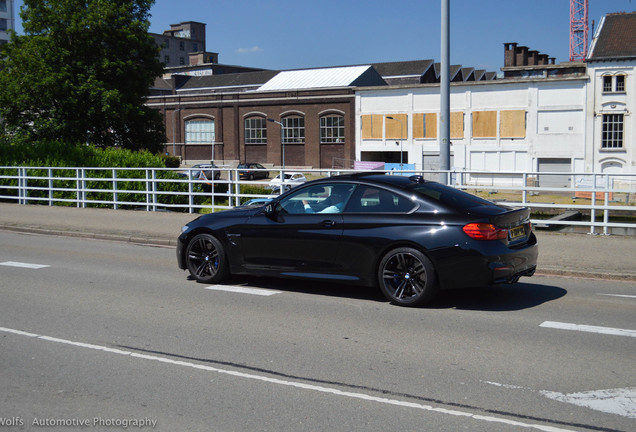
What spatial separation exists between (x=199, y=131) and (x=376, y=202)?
77.6m

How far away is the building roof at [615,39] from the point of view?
6193 cm

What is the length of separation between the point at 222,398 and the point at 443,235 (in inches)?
147

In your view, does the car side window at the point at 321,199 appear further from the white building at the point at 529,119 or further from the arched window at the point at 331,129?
the arched window at the point at 331,129

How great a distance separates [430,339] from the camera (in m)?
6.91

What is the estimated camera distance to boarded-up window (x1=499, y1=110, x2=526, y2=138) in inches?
2586

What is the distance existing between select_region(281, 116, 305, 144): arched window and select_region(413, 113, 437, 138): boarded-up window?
42.5ft

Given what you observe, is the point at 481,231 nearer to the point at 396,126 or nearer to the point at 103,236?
the point at 103,236

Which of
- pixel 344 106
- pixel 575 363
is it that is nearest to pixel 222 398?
pixel 575 363

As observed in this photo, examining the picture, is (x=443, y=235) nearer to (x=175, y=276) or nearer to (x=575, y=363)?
(x=575, y=363)

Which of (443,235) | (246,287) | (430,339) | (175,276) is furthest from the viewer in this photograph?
(175,276)

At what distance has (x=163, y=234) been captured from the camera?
1547 cm

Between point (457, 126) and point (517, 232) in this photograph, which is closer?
point (517, 232)

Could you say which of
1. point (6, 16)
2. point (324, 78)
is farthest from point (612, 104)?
point (6, 16)

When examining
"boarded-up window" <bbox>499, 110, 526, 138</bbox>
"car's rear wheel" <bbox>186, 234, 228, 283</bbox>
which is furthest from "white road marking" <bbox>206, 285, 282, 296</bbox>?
"boarded-up window" <bbox>499, 110, 526, 138</bbox>
